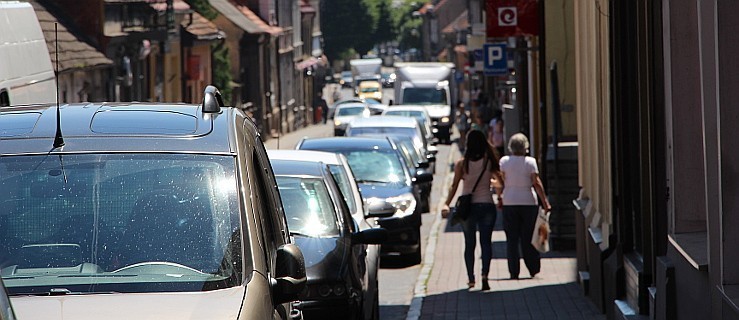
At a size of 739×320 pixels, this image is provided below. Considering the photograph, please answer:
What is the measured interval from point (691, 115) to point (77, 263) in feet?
13.8

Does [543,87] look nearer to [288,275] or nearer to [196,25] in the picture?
[288,275]

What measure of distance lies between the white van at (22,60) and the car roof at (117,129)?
4668mm

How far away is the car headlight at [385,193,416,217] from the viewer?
16812 mm

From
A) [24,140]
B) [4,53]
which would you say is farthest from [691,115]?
[4,53]

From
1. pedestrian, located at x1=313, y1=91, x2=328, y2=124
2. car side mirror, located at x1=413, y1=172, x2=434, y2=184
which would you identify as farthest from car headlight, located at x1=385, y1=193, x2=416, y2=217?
pedestrian, located at x1=313, y1=91, x2=328, y2=124

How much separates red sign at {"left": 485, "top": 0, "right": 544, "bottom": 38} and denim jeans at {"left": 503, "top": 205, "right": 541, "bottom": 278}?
815 cm

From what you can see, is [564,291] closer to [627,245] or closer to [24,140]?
[627,245]

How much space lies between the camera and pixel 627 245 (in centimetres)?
1056

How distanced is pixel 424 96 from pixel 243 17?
781 cm

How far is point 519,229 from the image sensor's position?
14695mm

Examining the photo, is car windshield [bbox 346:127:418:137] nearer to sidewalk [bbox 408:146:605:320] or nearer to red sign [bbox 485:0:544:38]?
red sign [bbox 485:0:544:38]

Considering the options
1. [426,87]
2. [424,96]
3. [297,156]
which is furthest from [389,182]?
[426,87]

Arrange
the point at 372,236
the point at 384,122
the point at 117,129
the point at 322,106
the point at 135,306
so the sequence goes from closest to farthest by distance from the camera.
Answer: the point at 135,306 < the point at 117,129 < the point at 372,236 < the point at 384,122 < the point at 322,106

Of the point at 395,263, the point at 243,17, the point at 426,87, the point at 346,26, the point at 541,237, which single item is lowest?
the point at 395,263
